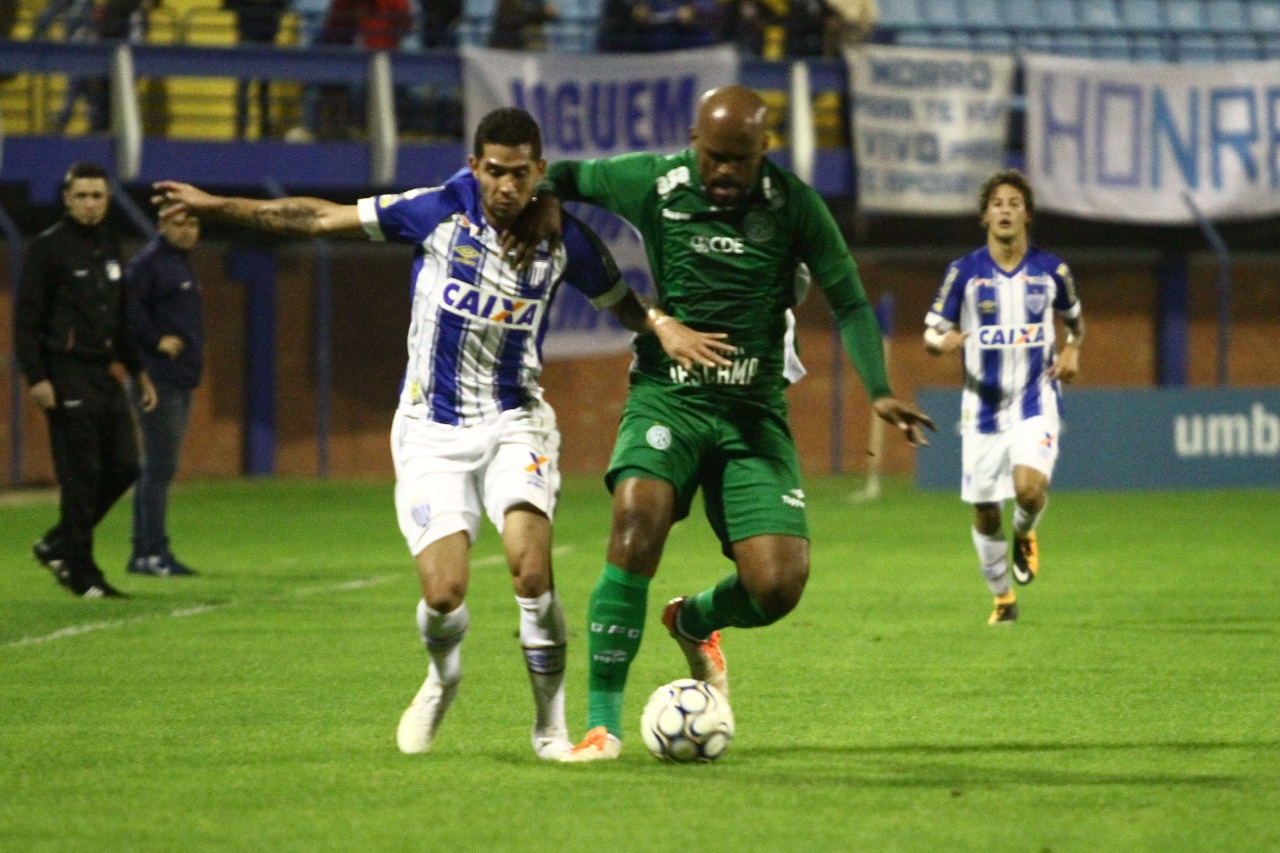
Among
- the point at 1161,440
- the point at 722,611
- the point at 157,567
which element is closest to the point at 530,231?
the point at 722,611

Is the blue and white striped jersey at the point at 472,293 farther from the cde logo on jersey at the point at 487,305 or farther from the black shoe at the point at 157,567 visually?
the black shoe at the point at 157,567

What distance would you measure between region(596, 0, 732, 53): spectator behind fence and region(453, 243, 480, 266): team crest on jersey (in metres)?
15.9

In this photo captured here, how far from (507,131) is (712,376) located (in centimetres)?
97

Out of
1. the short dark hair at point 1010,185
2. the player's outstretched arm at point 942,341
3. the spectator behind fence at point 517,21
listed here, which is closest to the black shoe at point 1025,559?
the player's outstretched arm at point 942,341

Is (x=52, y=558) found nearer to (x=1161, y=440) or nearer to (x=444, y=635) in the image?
(x=444, y=635)

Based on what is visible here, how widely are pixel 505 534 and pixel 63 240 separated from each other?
549cm

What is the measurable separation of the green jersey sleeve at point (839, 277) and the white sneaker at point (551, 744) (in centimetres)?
137

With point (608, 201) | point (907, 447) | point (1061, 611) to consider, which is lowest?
point (907, 447)

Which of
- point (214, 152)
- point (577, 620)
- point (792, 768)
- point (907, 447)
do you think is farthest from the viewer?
point (907, 447)

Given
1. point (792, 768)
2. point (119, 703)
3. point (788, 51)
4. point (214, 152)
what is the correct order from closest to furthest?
point (792, 768) < point (119, 703) < point (214, 152) < point (788, 51)

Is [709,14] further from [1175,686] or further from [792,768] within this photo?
[792,768]

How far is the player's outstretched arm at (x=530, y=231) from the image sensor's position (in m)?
6.16

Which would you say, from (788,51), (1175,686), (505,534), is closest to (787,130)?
(788,51)

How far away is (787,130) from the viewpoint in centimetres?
2206
